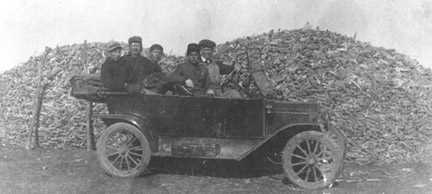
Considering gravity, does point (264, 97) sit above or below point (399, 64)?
below

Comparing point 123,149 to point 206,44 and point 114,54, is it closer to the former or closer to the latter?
point 114,54

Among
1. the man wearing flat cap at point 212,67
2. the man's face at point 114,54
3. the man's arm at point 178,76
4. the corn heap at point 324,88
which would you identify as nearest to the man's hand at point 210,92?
the man wearing flat cap at point 212,67

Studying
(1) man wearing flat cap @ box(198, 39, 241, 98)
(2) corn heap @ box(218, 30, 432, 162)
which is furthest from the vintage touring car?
(2) corn heap @ box(218, 30, 432, 162)

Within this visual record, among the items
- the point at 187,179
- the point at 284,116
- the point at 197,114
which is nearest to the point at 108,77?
the point at 197,114

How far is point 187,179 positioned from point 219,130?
0.94 meters

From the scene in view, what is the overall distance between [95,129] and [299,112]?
4997 millimetres

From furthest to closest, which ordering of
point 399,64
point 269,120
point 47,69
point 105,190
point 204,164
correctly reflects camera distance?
point 47,69 → point 399,64 → point 204,164 → point 269,120 → point 105,190

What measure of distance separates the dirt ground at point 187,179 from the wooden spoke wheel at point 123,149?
15cm

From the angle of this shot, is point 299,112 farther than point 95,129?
No

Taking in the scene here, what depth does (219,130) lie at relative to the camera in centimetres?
640

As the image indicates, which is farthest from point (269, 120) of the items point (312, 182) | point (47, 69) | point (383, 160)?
point (47, 69)

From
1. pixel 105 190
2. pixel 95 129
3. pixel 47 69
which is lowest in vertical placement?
pixel 105 190

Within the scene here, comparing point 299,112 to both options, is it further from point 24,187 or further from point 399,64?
point 399,64

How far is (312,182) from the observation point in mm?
6141
